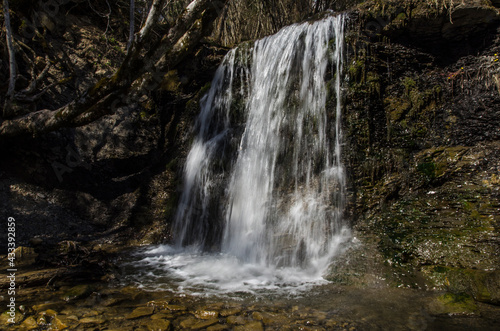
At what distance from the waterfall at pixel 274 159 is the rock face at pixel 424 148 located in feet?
1.18

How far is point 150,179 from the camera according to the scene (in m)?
7.02

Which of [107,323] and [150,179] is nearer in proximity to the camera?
[107,323]

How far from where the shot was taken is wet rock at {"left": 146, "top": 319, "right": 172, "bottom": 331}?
8.31 feet

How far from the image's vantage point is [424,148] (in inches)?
183

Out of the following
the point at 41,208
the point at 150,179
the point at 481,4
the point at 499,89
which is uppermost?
the point at 481,4

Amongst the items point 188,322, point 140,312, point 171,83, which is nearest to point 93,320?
point 140,312

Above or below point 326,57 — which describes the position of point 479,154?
below

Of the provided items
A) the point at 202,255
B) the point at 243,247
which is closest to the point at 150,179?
the point at 202,255

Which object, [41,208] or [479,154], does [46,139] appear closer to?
[41,208]

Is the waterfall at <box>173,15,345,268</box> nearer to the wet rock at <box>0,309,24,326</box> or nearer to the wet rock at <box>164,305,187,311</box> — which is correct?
the wet rock at <box>164,305,187,311</box>

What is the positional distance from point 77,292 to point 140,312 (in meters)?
0.91

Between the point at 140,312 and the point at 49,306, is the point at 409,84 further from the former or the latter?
the point at 49,306

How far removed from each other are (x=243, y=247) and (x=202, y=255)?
2.60 feet

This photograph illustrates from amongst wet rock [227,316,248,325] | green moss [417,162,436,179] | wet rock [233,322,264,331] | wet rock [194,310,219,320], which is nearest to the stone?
wet rock [194,310,219,320]
